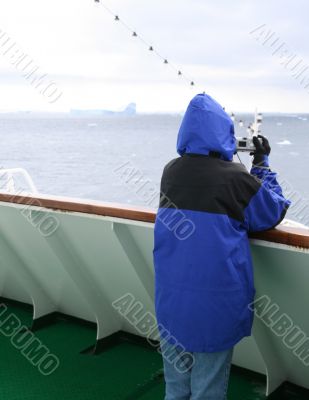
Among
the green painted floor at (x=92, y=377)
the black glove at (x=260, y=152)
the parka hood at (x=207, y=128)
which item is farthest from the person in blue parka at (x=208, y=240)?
the green painted floor at (x=92, y=377)

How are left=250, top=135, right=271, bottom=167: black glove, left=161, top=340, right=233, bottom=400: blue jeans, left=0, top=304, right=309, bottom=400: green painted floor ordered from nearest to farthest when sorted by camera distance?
left=161, top=340, right=233, bottom=400: blue jeans
left=250, top=135, right=271, bottom=167: black glove
left=0, top=304, right=309, bottom=400: green painted floor

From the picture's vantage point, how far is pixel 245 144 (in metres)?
2.01

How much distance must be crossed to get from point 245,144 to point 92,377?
5.47 feet

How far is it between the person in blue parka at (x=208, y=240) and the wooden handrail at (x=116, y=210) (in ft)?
0.34

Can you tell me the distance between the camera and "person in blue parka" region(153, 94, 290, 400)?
1735 mm

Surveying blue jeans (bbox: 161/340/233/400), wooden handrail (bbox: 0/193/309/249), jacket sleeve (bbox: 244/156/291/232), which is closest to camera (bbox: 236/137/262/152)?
jacket sleeve (bbox: 244/156/291/232)

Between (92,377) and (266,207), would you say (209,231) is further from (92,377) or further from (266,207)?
(92,377)

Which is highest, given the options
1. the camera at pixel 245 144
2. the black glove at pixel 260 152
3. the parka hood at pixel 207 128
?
the parka hood at pixel 207 128

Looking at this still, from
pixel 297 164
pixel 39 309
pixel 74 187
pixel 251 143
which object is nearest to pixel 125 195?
pixel 74 187

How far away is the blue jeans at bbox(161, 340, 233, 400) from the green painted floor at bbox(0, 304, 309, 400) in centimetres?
73

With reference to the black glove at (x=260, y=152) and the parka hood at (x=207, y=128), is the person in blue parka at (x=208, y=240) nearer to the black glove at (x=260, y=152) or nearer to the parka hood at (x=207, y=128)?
the parka hood at (x=207, y=128)

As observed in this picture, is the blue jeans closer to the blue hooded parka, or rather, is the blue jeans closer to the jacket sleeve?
the blue hooded parka

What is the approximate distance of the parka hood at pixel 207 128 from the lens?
174 cm

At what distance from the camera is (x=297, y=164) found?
1489 inches
